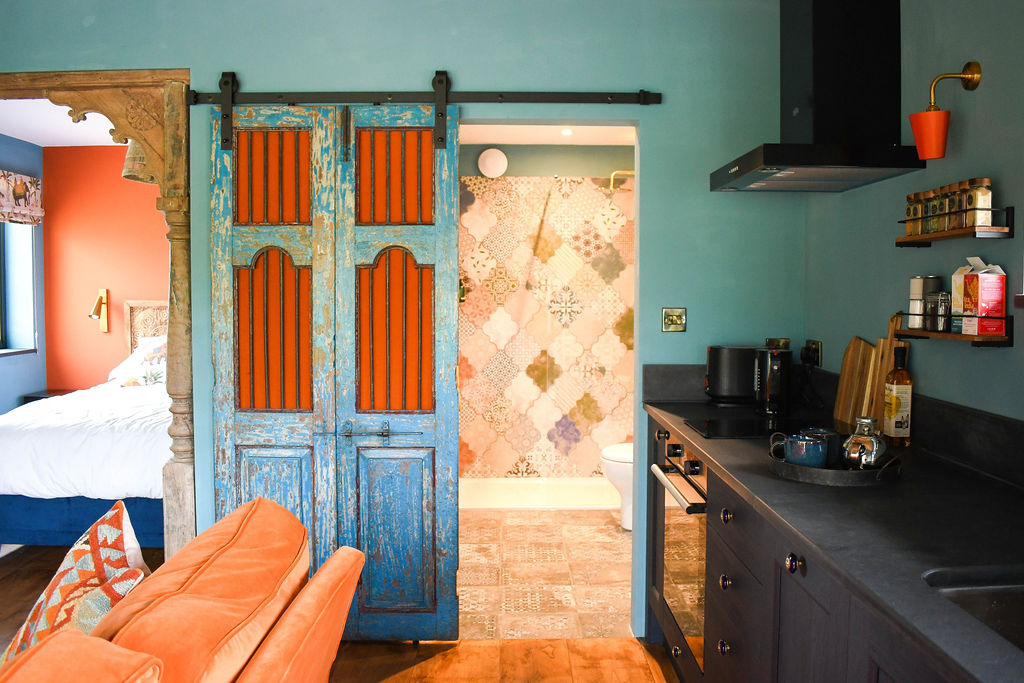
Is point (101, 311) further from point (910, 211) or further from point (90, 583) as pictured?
point (910, 211)

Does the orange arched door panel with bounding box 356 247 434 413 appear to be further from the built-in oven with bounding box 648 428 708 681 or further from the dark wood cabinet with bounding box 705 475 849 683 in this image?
the dark wood cabinet with bounding box 705 475 849 683

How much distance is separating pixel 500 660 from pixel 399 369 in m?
1.24

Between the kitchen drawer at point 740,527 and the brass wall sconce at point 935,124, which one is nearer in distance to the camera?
the kitchen drawer at point 740,527

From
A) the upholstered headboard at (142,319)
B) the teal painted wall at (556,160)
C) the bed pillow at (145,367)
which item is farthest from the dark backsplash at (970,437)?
the upholstered headboard at (142,319)

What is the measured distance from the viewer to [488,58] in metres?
2.90

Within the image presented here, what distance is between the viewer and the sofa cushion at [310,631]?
1.01 meters

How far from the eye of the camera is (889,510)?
1.55 meters

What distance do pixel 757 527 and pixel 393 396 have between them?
63.8 inches

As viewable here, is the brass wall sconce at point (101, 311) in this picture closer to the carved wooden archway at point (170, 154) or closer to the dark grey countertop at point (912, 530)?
the carved wooden archway at point (170, 154)

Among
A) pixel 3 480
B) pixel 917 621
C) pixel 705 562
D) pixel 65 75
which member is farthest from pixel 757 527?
pixel 3 480

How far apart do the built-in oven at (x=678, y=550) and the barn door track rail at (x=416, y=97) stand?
1.39 m

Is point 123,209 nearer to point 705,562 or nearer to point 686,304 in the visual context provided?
point 686,304

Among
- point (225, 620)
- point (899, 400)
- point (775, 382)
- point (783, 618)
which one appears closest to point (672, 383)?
point (775, 382)

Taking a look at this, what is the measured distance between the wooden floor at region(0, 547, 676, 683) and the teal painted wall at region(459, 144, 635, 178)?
3327mm
